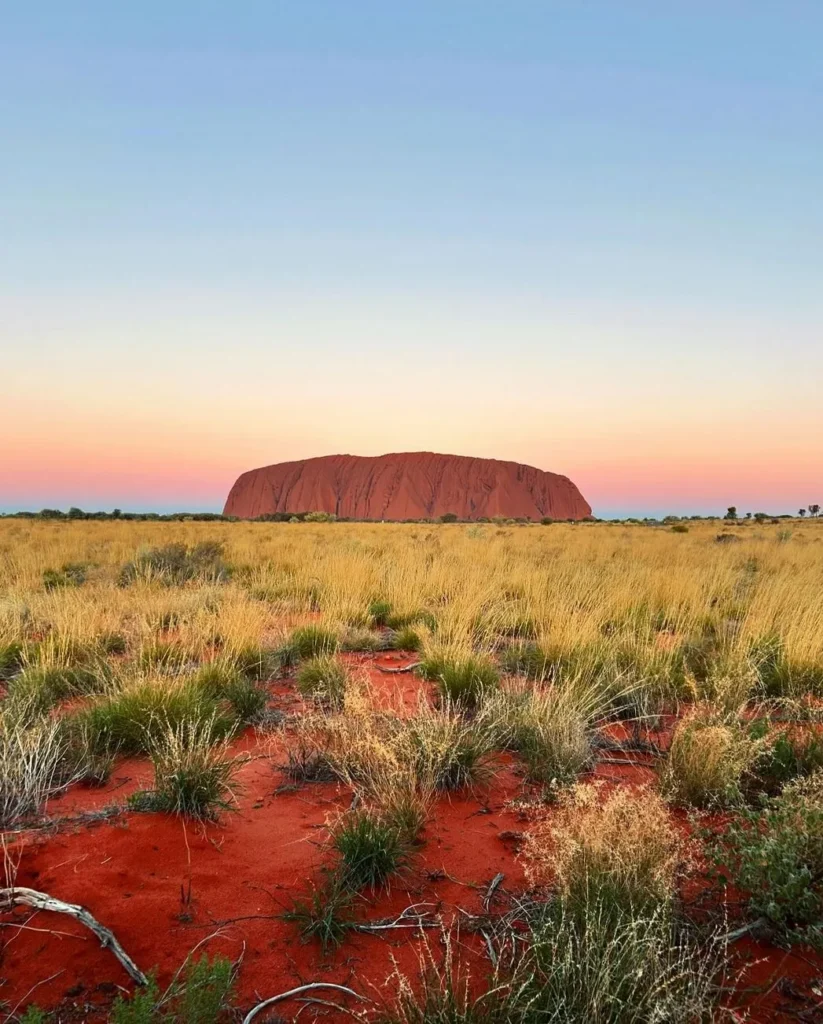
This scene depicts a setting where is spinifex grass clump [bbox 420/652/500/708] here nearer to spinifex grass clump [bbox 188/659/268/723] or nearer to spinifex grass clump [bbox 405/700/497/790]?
spinifex grass clump [bbox 405/700/497/790]

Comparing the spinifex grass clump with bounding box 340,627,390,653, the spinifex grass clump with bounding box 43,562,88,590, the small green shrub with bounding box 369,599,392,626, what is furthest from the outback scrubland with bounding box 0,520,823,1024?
the spinifex grass clump with bounding box 43,562,88,590

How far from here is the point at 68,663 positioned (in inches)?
214

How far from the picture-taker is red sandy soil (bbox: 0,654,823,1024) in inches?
83.9

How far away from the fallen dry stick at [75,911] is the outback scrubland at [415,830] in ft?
0.08

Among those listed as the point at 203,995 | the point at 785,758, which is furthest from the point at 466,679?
the point at 203,995

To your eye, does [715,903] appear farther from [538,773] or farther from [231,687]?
[231,687]

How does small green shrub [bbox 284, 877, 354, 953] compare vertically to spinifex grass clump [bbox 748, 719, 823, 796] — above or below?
below

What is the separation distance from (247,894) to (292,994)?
0.68m

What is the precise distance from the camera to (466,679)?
5195 millimetres

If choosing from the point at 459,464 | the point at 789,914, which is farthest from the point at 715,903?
the point at 459,464

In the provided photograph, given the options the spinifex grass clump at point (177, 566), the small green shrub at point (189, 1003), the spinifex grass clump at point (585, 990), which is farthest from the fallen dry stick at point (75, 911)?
the spinifex grass clump at point (177, 566)

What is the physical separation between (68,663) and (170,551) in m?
8.67

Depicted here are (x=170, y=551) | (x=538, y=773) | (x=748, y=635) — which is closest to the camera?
(x=538, y=773)

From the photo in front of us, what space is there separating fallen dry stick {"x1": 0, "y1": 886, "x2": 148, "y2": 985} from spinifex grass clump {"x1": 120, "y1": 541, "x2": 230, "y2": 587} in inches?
313
